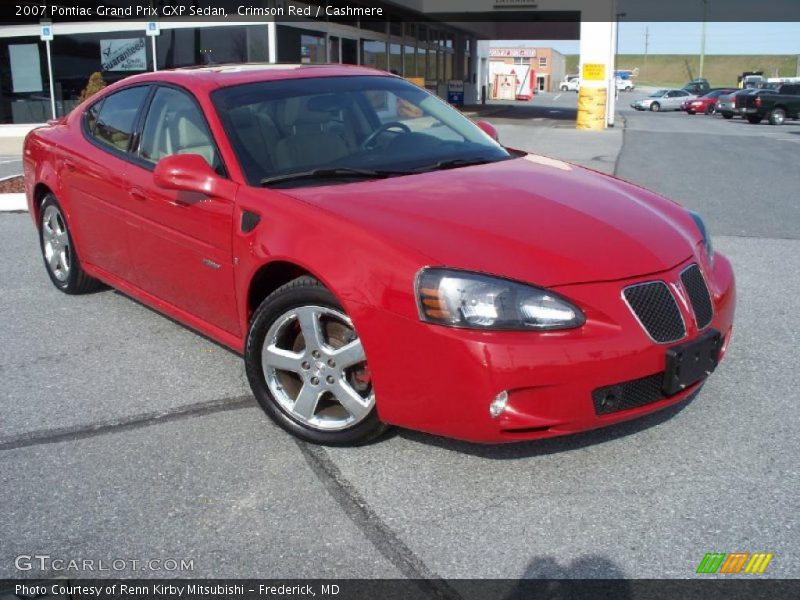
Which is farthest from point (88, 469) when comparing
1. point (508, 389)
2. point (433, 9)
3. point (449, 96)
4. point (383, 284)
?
point (449, 96)

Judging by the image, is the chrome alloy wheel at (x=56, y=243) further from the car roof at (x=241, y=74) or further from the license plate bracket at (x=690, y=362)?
the license plate bracket at (x=690, y=362)

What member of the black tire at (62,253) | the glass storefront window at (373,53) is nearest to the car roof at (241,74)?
the black tire at (62,253)

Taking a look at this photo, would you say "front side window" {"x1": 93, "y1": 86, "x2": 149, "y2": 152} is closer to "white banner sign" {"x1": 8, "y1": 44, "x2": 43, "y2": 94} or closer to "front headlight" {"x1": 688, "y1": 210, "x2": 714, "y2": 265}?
"front headlight" {"x1": 688, "y1": 210, "x2": 714, "y2": 265}

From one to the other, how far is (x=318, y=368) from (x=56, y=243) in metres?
3.16

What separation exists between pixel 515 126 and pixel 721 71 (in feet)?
385

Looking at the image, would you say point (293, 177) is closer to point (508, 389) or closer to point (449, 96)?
point (508, 389)

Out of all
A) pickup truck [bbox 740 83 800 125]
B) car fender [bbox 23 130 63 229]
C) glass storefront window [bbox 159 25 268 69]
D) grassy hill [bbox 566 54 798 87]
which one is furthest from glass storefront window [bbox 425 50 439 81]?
grassy hill [bbox 566 54 798 87]

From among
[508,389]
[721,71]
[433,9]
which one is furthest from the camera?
[721,71]

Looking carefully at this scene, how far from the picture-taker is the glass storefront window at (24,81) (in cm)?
2292

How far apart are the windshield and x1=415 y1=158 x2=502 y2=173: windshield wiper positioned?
1 cm

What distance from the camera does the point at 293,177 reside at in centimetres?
388

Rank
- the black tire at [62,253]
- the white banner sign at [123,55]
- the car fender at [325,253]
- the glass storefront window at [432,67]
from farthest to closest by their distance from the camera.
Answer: the glass storefront window at [432,67], the white banner sign at [123,55], the black tire at [62,253], the car fender at [325,253]

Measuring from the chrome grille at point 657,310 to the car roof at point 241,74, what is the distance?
231 cm

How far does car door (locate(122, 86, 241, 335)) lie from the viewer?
394 centimetres
